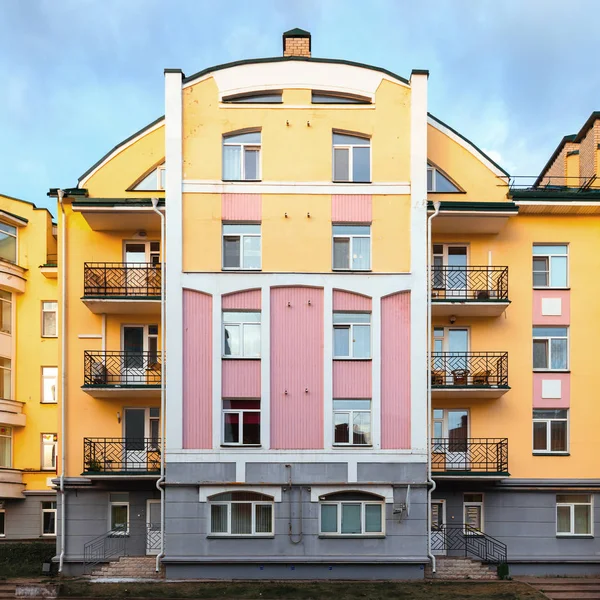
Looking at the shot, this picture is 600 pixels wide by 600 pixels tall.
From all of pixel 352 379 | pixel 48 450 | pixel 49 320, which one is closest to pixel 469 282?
pixel 352 379

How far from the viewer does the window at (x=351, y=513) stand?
70.3 feet

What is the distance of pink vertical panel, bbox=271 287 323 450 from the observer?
2158cm

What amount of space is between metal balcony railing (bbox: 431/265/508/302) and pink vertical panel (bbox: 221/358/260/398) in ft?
20.5

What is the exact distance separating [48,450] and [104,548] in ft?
26.7

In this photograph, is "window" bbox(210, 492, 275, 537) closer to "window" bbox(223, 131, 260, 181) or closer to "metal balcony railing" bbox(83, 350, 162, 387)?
"metal balcony railing" bbox(83, 350, 162, 387)

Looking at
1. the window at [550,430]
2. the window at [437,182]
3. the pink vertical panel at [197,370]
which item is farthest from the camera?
the window at [437,182]

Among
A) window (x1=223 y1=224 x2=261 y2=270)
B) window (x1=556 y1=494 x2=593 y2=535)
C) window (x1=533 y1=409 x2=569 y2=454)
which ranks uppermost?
window (x1=223 y1=224 x2=261 y2=270)

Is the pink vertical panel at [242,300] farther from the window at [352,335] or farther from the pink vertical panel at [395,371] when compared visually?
the pink vertical panel at [395,371]

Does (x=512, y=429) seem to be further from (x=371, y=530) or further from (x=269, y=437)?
(x=269, y=437)

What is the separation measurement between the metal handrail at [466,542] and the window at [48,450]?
51.7ft

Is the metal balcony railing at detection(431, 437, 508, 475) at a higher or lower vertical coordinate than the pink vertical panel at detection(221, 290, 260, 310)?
lower

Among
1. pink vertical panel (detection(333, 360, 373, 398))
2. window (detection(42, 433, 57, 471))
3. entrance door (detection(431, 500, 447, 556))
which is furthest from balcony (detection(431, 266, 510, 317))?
→ window (detection(42, 433, 57, 471))

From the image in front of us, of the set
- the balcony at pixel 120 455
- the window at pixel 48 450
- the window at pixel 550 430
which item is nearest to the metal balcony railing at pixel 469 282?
the window at pixel 550 430

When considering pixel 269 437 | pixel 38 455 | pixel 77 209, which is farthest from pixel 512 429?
pixel 38 455
